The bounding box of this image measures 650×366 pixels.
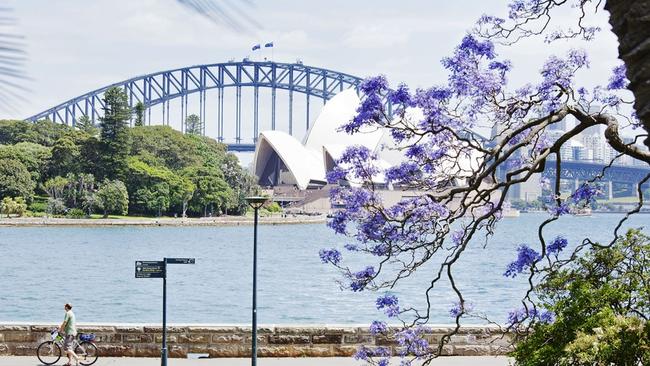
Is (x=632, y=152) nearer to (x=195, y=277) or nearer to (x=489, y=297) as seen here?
(x=489, y=297)

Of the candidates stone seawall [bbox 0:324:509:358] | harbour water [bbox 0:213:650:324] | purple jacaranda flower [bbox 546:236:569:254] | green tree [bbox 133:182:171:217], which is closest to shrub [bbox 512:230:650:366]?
purple jacaranda flower [bbox 546:236:569:254]

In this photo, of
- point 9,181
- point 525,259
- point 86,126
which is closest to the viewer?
point 525,259

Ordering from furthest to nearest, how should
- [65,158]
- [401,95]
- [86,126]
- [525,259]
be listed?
[86,126], [65,158], [401,95], [525,259]

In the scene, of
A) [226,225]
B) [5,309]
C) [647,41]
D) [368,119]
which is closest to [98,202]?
[226,225]

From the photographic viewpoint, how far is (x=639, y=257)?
625 centimetres

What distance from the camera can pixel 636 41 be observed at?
1.59m

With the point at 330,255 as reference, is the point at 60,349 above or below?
below

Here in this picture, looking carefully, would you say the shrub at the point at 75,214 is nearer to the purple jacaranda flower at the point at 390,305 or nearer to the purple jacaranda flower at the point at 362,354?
the purple jacaranda flower at the point at 362,354

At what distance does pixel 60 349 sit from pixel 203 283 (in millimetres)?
28623

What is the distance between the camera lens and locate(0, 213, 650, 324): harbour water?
29.8 m

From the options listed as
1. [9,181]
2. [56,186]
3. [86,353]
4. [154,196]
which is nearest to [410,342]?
[86,353]

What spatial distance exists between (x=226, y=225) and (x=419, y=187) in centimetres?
6926

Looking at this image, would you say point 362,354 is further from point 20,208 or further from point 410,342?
point 20,208

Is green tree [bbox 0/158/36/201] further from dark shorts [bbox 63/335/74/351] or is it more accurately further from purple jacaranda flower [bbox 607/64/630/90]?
purple jacaranda flower [bbox 607/64/630/90]
